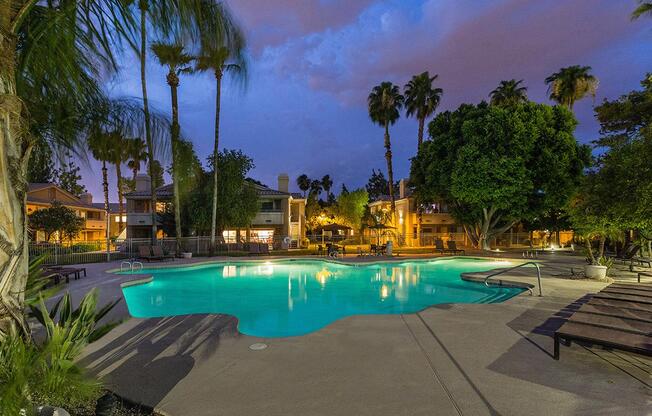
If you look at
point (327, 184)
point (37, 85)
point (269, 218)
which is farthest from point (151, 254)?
point (327, 184)

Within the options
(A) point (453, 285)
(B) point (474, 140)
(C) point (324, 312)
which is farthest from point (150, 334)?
(B) point (474, 140)

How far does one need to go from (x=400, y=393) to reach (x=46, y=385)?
3.32 m

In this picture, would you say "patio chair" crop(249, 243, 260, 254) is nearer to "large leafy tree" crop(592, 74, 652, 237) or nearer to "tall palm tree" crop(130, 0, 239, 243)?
"large leafy tree" crop(592, 74, 652, 237)

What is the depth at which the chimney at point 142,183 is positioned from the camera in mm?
31250

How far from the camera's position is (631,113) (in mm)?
19547

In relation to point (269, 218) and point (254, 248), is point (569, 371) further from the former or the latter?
point (269, 218)

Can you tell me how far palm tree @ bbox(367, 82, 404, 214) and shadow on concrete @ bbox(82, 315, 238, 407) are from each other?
27.4 meters

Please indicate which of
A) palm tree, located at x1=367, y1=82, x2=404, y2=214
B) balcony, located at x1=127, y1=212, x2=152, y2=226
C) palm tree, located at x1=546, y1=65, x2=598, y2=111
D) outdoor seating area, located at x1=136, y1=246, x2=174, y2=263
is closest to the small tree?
balcony, located at x1=127, y1=212, x2=152, y2=226

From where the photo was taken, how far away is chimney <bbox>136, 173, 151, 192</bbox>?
31.2 m

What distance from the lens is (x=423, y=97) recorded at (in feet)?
102

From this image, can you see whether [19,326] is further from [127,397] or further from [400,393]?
[400,393]

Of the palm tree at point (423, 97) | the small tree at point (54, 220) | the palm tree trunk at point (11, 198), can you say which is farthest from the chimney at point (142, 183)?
the palm tree trunk at point (11, 198)

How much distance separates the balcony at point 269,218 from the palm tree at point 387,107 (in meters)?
11.0

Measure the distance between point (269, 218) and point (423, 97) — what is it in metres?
18.4
